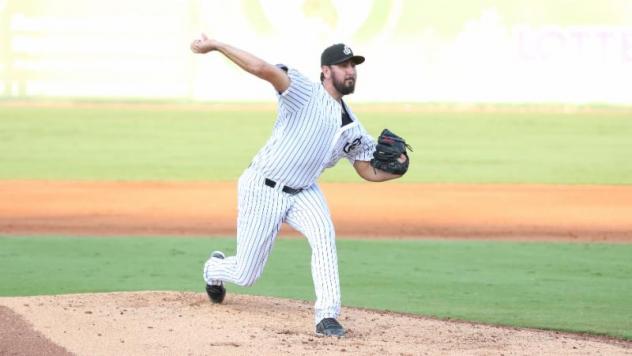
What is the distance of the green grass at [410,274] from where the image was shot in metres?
8.65

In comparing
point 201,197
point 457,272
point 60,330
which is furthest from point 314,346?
point 201,197

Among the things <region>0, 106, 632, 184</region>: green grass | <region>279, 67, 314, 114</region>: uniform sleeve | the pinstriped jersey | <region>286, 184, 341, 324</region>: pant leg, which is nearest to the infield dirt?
<region>286, 184, 341, 324</region>: pant leg

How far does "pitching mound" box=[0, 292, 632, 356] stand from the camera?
643cm

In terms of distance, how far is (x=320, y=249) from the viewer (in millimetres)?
6977

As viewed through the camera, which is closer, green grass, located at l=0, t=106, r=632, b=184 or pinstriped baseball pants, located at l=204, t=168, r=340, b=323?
pinstriped baseball pants, located at l=204, t=168, r=340, b=323

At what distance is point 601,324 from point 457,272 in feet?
7.93

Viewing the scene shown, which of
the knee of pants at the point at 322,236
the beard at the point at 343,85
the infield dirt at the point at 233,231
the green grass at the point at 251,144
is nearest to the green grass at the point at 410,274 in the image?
the infield dirt at the point at 233,231

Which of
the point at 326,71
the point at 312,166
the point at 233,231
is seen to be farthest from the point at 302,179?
the point at 233,231

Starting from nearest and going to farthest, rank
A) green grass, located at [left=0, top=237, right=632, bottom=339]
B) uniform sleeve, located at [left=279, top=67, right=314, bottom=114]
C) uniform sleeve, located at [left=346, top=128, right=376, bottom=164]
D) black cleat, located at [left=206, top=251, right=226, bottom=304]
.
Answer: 1. uniform sleeve, located at [left=279, top=67, right=314, bottom=114]
2. uniform sleeve, located at [left=346, top=128, right=376, bottom=164]
3. black cleat, located at [left=206, top=251, right=226, bottom=304]
4. green grass, located at [left=0, top=237, right=632, bottom=339]

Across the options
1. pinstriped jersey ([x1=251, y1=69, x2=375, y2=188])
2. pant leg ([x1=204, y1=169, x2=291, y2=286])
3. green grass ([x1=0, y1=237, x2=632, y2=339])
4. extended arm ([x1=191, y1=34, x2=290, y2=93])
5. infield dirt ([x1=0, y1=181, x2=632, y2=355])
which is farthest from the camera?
green grass ([x1=0, y1=237, x2=632, y2=339])

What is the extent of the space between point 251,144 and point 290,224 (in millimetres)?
15216

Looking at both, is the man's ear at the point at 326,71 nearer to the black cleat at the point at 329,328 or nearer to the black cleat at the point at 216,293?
the black cleat at the point at 329,328

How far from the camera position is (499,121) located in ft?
85.8

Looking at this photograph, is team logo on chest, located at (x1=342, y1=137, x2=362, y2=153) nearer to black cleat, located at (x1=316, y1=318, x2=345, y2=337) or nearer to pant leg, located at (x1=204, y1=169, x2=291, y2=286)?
pant leg, located at (x1=204, y1=169, x2=291, y2=286)
